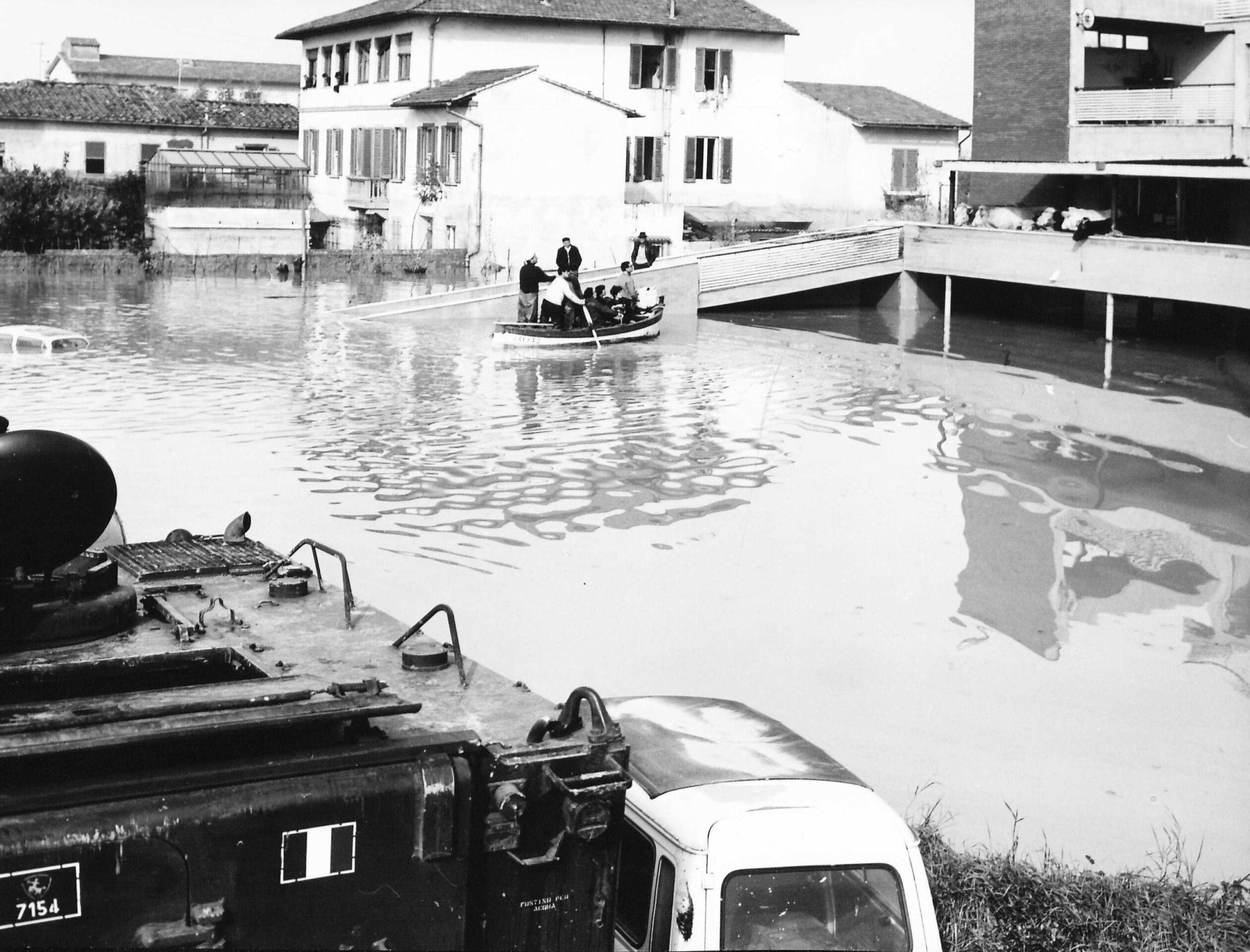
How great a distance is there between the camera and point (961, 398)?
A: 1077 inches

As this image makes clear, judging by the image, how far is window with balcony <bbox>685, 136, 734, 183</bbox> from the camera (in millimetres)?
52938

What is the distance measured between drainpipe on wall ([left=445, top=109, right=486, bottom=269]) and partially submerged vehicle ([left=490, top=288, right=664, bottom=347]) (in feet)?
39.4

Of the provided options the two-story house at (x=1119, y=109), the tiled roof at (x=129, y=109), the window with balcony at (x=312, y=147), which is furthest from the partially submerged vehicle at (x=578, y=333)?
the tiled roof at (x=129, y=109)

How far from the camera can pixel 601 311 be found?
33.5 metres

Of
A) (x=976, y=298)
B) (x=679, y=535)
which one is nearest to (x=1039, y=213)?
(x=976, y=298)

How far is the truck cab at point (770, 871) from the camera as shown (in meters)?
5.85

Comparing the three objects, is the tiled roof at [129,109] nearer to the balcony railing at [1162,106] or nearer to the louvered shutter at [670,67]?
the louvered shutter at [670,67]

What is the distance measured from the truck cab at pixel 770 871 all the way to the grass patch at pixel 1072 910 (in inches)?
48.3

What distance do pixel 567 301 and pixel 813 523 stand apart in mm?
16250

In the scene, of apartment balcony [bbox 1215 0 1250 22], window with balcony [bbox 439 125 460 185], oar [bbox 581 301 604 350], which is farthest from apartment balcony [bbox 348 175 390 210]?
apartment balcony [bbox 1215 0 1250 22]

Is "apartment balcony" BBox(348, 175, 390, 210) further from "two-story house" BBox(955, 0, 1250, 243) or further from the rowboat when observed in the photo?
the rowboat

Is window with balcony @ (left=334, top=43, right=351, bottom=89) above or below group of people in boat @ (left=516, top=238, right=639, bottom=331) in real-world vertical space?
above

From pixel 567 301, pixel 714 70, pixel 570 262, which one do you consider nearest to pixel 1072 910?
pixel 567 301

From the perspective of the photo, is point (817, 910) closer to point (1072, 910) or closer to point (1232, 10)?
point (1072, 910)
